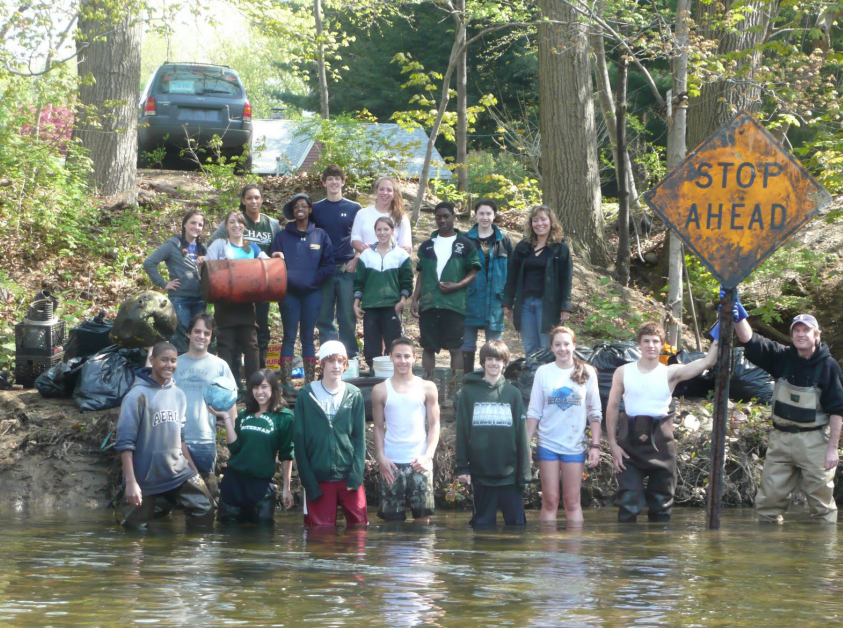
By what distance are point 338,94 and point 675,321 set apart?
20.7m

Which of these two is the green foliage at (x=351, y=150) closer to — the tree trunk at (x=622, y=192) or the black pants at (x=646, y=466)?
the tree trunk at (x=622, y=192)

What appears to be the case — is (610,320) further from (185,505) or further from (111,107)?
(111,107)

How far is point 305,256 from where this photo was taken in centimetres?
996

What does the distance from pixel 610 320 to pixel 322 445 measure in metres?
6.67

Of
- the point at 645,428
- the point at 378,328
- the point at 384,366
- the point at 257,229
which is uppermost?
the point at 257,229

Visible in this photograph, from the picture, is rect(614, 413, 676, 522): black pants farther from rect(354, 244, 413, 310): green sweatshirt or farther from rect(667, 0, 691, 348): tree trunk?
rect(667, 0, 691, 348): tree trunk

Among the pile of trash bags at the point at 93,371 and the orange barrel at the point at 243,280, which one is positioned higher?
the orange barrel at the point at 243,280

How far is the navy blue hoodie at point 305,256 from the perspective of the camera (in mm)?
9922

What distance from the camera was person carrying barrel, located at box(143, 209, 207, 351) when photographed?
9.95 meters

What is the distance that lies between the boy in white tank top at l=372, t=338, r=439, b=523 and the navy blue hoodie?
2080 mm

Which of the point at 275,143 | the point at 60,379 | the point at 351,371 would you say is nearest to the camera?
the point at 351,371

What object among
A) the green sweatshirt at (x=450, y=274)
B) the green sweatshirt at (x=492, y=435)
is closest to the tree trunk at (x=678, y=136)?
the green sweatshirt at (x=450, y=274)

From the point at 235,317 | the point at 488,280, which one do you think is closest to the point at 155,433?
the point at 235,317

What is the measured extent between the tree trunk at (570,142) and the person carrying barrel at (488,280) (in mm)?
5696
